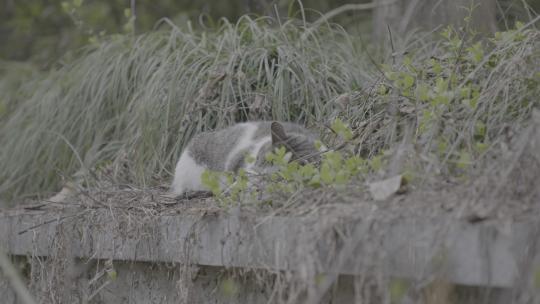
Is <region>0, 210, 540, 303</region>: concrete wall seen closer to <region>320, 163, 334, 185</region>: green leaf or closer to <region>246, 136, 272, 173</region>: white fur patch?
<region>320, 163, 334, 185</region>: green leaf

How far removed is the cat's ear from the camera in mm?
3385

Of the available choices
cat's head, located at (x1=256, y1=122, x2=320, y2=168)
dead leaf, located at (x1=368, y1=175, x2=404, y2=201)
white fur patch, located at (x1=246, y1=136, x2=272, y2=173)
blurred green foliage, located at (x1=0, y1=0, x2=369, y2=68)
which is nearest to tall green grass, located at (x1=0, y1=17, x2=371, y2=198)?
white fur patch, located at (x1=246, y1=136, x2=272, y2=173)

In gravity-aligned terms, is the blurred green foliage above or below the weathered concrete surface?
above

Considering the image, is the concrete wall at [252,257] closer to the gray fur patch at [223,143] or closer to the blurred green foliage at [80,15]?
the gray fur patch at [223,143]

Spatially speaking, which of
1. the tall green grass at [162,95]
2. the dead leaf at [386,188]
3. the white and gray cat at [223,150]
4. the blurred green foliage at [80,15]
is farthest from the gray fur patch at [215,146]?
the blurred green foliage at [80,15]

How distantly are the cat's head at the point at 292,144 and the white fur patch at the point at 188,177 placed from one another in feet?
1.56

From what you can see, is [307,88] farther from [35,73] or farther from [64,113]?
[35,73]

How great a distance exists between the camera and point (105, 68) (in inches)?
215

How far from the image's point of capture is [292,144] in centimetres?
355

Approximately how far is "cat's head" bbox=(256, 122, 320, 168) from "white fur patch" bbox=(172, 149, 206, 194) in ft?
1.56

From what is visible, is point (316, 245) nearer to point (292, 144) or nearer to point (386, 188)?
point (386, 188)

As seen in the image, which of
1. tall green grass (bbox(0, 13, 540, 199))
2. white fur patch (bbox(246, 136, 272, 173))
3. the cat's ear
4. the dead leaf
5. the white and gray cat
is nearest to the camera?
the dead leaf

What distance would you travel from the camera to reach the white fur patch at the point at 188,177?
4070 millimetres

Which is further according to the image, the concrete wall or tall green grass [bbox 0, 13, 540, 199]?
tall green grass [bbox 0, 13, 540, 199]
